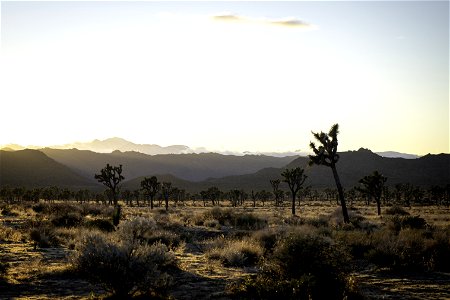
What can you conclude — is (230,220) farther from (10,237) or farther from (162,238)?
(10,237)

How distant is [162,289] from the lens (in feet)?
30.1

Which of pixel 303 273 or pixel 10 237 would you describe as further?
pixel 10 237

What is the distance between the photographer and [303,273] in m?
8.82

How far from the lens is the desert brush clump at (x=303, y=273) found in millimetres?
8406

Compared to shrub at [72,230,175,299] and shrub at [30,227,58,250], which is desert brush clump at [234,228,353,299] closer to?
shrub at [72,230,175,299]

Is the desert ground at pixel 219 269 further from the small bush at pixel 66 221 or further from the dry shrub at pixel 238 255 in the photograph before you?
the small bush at pixel 66 221

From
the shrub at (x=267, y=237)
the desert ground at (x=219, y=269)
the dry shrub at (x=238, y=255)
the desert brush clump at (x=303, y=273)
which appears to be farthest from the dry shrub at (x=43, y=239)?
the desert brush clump at (x=303, y=273)

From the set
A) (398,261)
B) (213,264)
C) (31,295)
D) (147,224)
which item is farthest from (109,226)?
(398,261)

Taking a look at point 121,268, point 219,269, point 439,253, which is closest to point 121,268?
point 121,268

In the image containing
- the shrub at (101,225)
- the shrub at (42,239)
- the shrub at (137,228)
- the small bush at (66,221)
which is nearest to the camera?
the shrub at (42,239)

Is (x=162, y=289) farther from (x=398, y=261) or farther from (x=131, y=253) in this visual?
(x=398, y=261)

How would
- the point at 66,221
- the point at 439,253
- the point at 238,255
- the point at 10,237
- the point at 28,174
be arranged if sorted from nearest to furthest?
the point at 439,253 < the point at 238,255 < the point at 10,237 < the point at 66,221 < the point at 28,174

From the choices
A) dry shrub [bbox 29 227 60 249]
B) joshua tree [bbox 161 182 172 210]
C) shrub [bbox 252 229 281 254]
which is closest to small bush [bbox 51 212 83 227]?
dry shrub [bbox 29 227 60 249]

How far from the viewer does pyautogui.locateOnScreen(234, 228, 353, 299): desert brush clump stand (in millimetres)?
8406
